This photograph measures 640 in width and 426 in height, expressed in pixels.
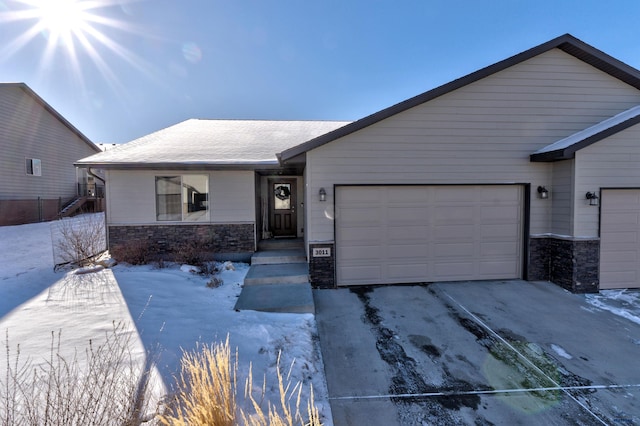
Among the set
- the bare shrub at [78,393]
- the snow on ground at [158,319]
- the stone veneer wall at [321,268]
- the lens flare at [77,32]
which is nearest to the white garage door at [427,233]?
the stone veneer wall at [321,268]

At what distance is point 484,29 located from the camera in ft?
29.6

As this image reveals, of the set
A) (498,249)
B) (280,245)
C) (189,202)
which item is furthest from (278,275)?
(498,249)

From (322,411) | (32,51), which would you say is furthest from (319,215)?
A: (32,51)

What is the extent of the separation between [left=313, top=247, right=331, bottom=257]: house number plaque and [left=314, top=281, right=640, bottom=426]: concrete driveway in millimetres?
1002

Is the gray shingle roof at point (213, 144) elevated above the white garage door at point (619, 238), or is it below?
above

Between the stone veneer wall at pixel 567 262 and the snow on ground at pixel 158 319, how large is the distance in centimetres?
571

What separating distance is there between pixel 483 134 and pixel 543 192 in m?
1.96

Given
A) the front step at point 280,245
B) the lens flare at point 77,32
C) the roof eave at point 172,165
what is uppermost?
the lens flare at point 77,32

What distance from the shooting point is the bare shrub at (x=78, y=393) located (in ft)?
6.41

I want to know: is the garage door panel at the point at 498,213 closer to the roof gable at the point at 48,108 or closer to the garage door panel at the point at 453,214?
the garage door panel at the point at 453,214

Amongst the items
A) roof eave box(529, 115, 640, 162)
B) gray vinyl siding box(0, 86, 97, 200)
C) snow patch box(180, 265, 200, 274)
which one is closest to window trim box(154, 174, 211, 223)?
snow patch box(180, 265, 200, 274)

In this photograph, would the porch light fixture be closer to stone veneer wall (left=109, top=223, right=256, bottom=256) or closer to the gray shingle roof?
the gray shingle roof

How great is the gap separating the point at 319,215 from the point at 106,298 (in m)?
4.26

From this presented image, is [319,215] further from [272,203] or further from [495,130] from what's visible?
[495,130]
